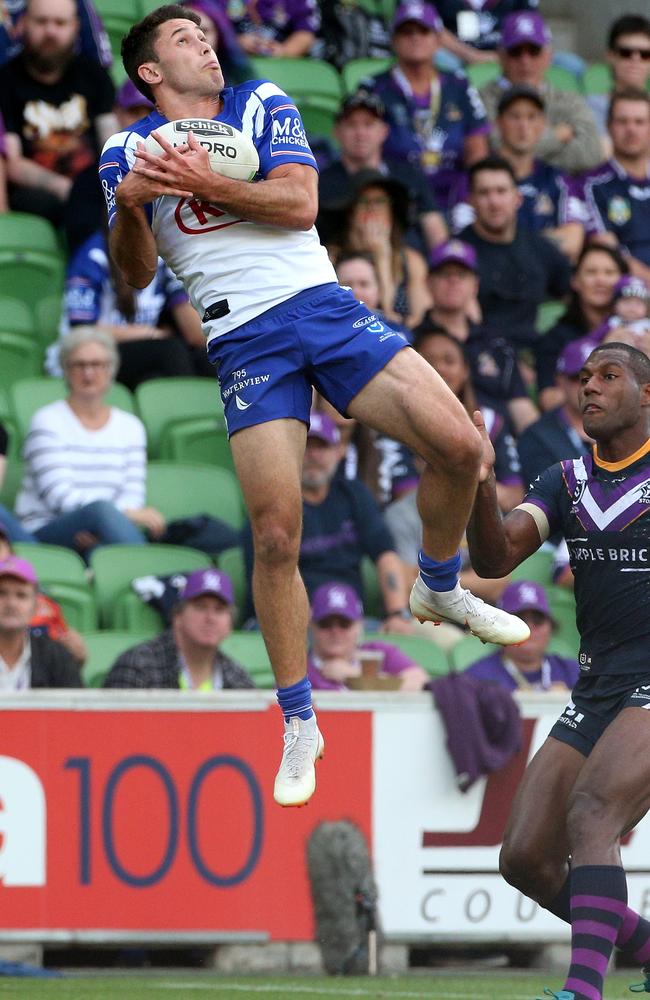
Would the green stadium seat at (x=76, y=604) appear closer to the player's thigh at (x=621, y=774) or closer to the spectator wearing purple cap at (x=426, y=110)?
the player's thigh at (x=621, y=774)

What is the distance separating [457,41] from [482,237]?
11.5ft

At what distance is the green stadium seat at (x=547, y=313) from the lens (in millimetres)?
12922

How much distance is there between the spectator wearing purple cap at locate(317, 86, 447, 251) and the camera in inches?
469

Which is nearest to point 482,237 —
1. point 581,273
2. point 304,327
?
point 581,273

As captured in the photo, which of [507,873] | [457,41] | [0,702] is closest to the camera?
[507,873]

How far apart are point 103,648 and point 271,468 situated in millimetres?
3732

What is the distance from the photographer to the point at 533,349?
12.4 metres

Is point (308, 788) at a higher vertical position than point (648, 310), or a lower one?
lower

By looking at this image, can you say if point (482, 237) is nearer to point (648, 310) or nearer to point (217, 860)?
point (648, 310)

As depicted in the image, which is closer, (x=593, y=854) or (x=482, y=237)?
(x=593, y=854)

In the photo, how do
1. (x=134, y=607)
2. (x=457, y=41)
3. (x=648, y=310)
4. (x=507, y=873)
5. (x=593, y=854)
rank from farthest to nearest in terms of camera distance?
(x=457, y=41) < (x=648, y=310) < (x=134, y=607) < (x=507, y=873) < (x=593, y=854)

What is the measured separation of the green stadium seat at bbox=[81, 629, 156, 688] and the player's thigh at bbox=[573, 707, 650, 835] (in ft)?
12.4

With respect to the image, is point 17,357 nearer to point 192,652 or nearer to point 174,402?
point 174,402

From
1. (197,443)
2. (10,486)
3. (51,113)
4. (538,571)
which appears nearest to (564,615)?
(538,571)
